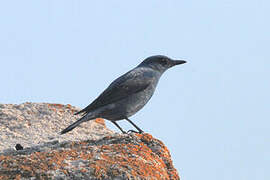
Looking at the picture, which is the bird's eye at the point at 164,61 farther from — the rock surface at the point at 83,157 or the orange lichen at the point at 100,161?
the orange lichen at the point at 100,161

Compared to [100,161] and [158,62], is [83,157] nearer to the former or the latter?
[100,161]

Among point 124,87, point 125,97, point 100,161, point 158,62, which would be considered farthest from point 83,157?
point 158,62

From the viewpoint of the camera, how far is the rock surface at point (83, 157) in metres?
4.70

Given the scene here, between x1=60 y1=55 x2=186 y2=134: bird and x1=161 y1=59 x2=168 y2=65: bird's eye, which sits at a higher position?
x1=161 y1=59 x2=168 y2=65: bird's eye

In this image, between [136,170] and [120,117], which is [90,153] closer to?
[136,170]

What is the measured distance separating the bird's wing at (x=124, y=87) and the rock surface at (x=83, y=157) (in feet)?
1.78

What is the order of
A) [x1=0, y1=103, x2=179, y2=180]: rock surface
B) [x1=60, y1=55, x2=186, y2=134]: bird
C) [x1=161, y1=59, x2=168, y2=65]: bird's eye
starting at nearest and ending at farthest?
[x1=0, y1=103, x2=179, y2=180]: rock surface
[x1=60, y1=55, x2=186, y2=134]: bird
[x1=161, y1=59, x2=168, y2=65]: bird's eye

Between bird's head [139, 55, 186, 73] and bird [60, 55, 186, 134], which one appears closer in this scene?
bird [60, 55, 186, 134]

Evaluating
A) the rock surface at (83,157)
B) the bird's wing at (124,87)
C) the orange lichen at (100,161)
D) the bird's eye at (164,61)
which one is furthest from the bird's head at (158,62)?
the orange lichen at (100,161)

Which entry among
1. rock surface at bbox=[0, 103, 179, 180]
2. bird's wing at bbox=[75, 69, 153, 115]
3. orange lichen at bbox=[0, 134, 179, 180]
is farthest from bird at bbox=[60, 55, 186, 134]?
orange lichen at bbox=[0, 134, 179, 180]

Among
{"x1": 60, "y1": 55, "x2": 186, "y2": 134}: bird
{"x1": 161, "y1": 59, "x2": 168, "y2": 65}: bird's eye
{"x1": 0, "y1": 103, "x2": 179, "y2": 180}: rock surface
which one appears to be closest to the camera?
{"x1": 0, "y1": 103, "x2": 179, "y2": 180}: rock surface

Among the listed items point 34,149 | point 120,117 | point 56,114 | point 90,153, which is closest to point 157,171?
point 90,153

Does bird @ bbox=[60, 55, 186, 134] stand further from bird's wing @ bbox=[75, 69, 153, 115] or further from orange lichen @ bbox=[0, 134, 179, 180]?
orange lichen @ bbox=[0, 134, 179, 180]

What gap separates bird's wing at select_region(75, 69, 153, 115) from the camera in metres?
8.03
